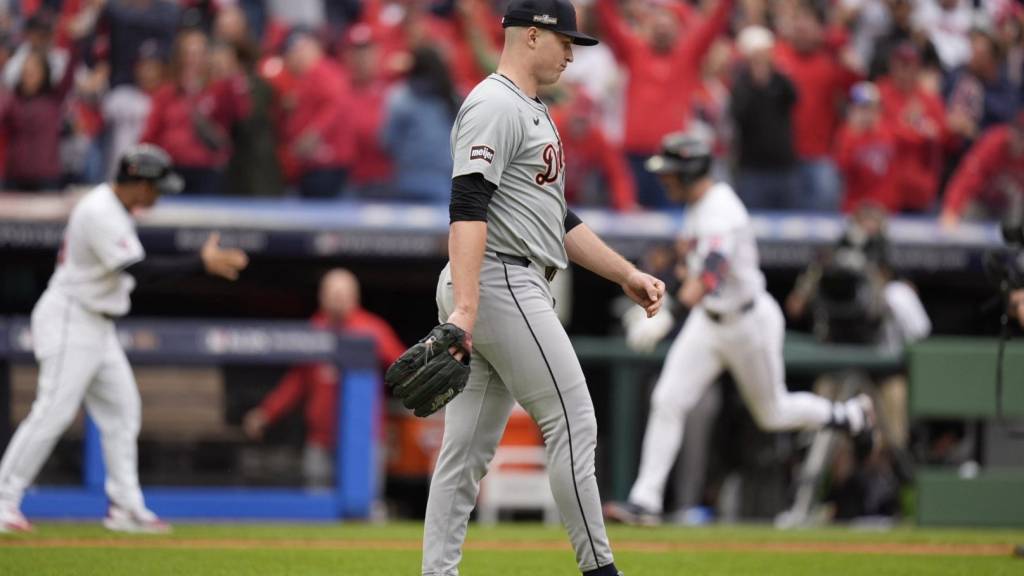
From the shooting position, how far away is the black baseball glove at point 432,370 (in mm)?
4969

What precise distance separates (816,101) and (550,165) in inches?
341

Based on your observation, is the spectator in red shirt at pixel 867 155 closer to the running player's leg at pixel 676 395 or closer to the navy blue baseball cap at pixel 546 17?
the running player's leg at pixel 676 395

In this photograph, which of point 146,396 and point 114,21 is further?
point 114,21

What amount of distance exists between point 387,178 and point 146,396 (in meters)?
3.12

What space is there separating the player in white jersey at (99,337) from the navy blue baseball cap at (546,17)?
319cm

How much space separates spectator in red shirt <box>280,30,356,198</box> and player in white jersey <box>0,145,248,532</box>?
12.9ft

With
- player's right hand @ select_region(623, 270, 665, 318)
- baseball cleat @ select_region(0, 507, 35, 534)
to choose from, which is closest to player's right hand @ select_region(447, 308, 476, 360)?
player's right hand @ select_region(623, 270, 665, 318)

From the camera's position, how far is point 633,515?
902 cm

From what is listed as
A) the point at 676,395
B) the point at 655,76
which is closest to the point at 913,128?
the point at 655,76

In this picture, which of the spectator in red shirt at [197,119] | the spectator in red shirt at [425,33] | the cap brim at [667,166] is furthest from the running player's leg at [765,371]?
the spectator in red shirt at [197,119]

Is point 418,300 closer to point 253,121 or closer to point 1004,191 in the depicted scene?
point 253,121

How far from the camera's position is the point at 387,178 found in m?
12.7

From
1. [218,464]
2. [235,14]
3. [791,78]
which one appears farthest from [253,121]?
[791,78]

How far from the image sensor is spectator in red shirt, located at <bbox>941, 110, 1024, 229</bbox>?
13133mm
